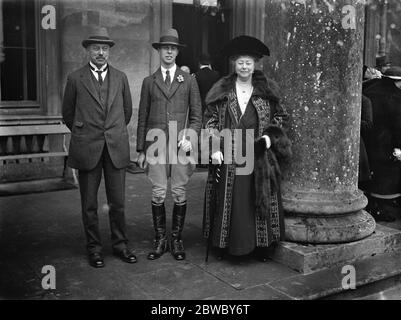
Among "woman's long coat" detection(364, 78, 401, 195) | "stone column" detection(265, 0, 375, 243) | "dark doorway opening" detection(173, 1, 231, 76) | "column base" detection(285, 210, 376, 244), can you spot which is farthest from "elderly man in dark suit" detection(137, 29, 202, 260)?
"dark doorway opening" detection(173, 1, 231, 76)

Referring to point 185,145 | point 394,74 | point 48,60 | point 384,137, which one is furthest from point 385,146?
point 48,60

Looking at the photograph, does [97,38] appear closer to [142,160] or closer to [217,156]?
[142,160]

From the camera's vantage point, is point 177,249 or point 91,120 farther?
point 177,249

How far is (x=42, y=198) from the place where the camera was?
7.10 meters

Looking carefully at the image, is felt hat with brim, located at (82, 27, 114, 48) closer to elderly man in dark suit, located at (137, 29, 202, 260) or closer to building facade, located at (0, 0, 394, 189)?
elderly man in dark suit, located at (137, 29, 202, 260)

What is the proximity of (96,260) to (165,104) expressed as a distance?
1416 mm

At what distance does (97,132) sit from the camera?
4.65 metres

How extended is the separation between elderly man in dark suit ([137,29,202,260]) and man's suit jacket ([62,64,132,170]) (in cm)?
22

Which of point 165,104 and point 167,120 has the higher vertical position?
point 165,104
